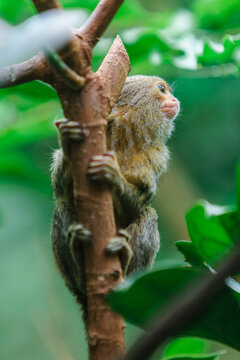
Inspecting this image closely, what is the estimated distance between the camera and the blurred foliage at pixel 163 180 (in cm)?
289

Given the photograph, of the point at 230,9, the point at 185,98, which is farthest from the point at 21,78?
the point at 185,98

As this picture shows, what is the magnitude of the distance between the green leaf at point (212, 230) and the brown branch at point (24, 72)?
1.94 feet

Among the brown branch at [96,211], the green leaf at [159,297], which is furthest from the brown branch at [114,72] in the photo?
the green leaf at [159,297]

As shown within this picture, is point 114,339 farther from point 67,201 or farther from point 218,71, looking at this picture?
point 218,71

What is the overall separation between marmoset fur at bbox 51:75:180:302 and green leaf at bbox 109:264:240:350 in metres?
0.61

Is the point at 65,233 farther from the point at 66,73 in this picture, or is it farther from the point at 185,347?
the point at 66,73

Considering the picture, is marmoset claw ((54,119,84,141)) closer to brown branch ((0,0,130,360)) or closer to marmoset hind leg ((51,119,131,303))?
brown branch ((0,0,130,360))

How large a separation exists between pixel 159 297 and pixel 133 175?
40.3 inches

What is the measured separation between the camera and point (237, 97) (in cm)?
464

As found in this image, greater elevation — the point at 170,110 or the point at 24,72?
the point at 24,72

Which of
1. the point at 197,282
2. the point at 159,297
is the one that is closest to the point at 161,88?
the point at 159,297

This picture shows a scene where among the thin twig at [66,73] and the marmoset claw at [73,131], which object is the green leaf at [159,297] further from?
the thin twig at [66,73]

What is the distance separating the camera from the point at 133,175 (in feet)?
7.18

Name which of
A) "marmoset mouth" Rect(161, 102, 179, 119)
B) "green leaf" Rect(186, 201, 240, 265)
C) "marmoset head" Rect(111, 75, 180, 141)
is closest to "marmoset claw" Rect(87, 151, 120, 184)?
"green leaf" Rect(186, 201, 240, 265)
